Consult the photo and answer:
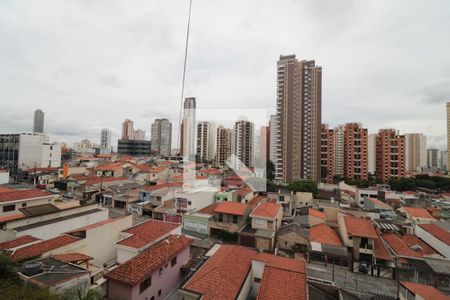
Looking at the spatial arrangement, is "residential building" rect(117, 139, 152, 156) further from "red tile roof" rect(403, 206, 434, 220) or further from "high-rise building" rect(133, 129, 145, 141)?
"red tile roof" rect(403, 206, 434, 220)

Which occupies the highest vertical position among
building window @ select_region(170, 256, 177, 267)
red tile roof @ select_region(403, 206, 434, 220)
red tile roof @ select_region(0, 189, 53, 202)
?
red tile roof @ select_region(0, 189, 53, 202)

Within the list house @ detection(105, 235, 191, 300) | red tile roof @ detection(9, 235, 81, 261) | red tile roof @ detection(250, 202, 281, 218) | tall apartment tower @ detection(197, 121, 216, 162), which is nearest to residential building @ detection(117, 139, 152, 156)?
tall apartment tower @ detection(197, 121, 216, 162)

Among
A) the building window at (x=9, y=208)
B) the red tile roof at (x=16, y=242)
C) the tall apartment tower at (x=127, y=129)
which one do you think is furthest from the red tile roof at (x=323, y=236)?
the tall apartment tower at (x=127, y=129)

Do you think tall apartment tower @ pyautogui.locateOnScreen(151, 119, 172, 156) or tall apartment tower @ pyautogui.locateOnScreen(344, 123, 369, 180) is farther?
tall apartment tower @ pyautogui.locateOnScreen(151, 119, 172, 156)

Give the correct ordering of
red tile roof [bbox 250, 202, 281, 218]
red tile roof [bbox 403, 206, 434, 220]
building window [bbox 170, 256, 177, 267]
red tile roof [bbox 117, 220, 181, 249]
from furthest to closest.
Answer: red tile roof [bbox 403, 206, 434, 220]
red tile roof [bbox 250, 202, 281, 218]
red tile roof [bbox 117, 220, 181, 249]
building window [bbox 170, 256, 177, 267]

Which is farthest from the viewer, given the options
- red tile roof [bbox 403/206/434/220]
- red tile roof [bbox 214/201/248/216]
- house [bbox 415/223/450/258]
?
red tile roof [bbox 403/206/434/220]

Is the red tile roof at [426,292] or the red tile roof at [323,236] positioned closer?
the red tile roof at [426,292]

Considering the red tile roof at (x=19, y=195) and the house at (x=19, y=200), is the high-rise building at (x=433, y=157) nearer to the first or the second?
the house at (x=19, y=200)

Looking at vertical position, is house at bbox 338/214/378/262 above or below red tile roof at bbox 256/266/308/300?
below
